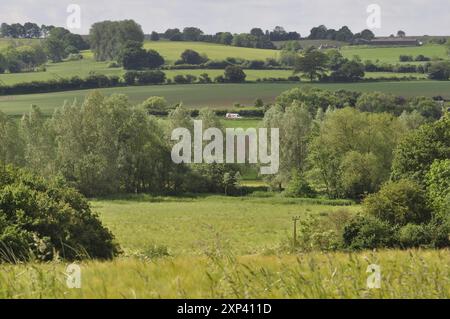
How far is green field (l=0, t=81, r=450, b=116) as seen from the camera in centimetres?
11084

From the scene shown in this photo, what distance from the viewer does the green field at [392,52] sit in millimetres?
169500

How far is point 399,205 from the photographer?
4112 cm

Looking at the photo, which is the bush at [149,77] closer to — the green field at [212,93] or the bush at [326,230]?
the green field at [212,93]

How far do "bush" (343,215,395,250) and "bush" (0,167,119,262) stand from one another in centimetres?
1228

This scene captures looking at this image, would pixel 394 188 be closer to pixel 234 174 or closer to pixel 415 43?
pixel 234 174

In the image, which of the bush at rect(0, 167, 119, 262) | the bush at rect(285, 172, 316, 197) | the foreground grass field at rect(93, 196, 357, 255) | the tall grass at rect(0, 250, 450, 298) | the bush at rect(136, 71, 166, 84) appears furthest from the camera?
the bush at rect(136, 71, 166, 84)

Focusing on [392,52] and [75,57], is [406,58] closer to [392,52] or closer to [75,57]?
[392,52]

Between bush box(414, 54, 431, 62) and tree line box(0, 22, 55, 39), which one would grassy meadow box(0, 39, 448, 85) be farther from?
tree line box(0, 22, 55, 39)

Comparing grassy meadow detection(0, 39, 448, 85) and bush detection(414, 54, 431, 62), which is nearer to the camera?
grassy meadow detection(0, 39, 448, 85)

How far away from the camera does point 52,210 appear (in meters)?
26.5

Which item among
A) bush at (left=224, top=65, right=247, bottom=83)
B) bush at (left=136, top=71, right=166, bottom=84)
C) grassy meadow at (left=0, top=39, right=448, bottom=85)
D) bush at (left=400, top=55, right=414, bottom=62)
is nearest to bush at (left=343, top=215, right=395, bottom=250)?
grassy meadow at (left=0, top=39, right=448, bottom=85)

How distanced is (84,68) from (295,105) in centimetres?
6933

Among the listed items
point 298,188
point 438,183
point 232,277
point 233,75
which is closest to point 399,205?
point 438,183

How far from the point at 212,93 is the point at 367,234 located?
96.5 meters
